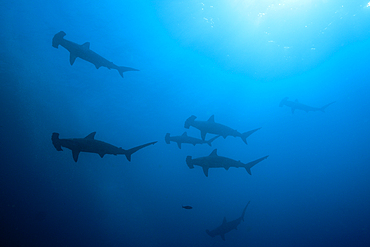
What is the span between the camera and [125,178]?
1273 inches

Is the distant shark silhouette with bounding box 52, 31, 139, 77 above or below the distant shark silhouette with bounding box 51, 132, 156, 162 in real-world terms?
above

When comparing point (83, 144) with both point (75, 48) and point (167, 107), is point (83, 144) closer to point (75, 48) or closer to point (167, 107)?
point (75, 48)

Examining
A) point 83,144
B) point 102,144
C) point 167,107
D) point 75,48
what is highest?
point 167,107

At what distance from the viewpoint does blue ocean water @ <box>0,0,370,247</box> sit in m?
15.5

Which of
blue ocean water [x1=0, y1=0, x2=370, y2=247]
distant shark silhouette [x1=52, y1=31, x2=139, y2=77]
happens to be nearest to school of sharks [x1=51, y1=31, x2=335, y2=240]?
distant shark silhouette [x1=52, y1=31, x2=139, y2=77]

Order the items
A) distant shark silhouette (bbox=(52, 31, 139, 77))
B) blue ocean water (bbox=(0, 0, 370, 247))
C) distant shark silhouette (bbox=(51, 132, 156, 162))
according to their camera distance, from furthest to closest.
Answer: blue ocean water (bbox=(0, 0, 370, 247)) → distant shark silhouette (bbox=(52, 31, 139, 77)) → distant shark silhouette (bbox=(51, 132, 156, 162))

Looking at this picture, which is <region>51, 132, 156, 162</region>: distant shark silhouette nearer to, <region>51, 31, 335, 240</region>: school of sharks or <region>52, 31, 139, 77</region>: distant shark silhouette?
<region>51, 31, 335, 240</region>: school of sharks

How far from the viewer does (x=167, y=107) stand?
2962 centimetres

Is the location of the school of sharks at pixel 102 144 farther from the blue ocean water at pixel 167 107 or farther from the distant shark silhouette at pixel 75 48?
the blue ocean water at pixel 167 107

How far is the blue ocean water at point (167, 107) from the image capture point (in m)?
15.5

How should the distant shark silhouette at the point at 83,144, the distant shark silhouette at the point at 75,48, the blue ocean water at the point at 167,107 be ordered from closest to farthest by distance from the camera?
the distant shark silhouette at the point at 83,144
the distant shark silhouette at the point at 75,48
the blue ocean water at the point at 167,107

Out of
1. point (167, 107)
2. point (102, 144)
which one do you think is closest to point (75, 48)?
point (102, 144)

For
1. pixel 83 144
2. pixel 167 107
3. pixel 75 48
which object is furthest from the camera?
pixel 167 107

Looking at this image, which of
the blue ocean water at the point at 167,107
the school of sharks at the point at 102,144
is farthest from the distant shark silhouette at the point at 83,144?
the blue ocean water at the point at 167,107
